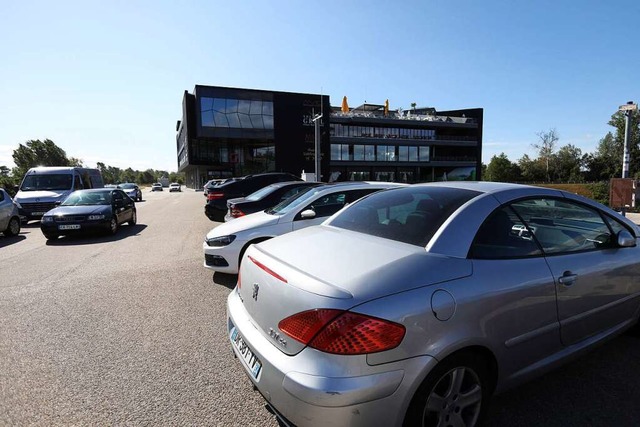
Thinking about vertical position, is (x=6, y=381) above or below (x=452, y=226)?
below

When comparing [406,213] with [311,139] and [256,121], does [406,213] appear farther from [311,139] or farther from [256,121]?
[311,139]

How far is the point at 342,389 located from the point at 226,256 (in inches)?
156

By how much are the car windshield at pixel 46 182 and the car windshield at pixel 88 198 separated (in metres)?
4.11

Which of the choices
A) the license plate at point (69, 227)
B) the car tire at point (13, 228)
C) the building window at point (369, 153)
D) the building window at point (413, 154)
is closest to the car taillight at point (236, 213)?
the license plate at point (69, 227)

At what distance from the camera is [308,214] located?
216 inches

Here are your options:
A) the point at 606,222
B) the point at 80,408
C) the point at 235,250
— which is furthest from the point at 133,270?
the point at 606,222

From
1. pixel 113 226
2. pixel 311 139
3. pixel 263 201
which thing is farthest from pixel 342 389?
pixel 311 139

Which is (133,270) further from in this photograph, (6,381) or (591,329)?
(591,329)

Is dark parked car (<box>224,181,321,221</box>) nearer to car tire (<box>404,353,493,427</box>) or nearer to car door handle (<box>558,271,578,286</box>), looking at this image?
car door handle (<box>558,271,578,286</box>)

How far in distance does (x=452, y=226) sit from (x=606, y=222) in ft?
5.93

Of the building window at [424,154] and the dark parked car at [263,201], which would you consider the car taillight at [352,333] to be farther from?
the building window at [424,154]

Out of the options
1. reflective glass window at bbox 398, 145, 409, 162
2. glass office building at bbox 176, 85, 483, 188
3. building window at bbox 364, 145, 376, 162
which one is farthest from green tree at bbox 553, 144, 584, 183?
building window at bbox 364, 145, 376, 162

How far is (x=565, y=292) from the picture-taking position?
2518 mm

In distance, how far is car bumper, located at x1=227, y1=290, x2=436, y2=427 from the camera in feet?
5.58
